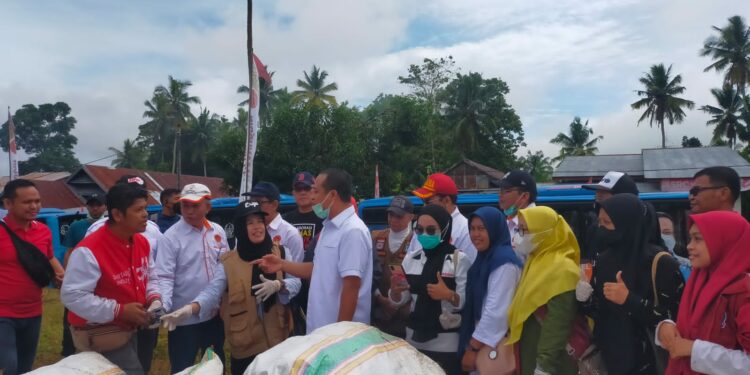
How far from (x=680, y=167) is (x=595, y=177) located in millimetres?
3587

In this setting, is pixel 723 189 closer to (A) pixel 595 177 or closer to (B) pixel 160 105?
(A) pixel 595 177

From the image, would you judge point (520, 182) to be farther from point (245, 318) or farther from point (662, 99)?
point (662, 99)

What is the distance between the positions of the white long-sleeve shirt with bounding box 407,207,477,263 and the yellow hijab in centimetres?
83

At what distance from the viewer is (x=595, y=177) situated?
27.1 meters

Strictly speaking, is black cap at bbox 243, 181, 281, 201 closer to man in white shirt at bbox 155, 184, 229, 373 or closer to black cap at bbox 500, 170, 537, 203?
man in white shirt at bbox 155, 184, 229, 373

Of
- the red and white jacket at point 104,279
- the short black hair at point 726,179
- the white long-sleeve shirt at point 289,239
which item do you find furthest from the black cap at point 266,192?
the short black hair at point 726,179

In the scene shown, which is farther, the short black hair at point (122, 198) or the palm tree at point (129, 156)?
the palm tree at point (129, 156)

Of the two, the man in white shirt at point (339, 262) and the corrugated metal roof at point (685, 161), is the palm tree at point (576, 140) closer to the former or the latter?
the corrugated metal roof at point (685, 161)

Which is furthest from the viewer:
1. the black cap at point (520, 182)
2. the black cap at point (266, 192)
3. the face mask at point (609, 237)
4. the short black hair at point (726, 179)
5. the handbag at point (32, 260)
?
the black cap at point (266, 192)

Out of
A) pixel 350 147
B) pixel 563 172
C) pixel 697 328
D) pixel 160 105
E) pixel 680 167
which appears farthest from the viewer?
pixel 160 105

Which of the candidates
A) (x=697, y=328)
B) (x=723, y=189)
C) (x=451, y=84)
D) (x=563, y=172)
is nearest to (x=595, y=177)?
(x=563, y=172)

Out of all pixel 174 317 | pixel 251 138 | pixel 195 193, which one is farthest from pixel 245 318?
pixel 251 138

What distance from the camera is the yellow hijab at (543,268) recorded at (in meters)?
2.92

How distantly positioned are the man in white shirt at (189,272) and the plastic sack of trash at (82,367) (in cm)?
91
